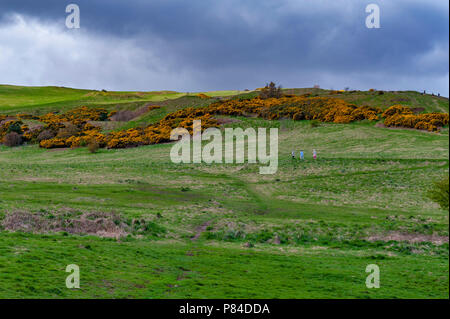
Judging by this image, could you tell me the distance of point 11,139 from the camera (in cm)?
8906

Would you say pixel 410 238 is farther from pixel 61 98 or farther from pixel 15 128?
pixel 61 98

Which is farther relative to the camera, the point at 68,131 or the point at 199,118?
the point at 199,118

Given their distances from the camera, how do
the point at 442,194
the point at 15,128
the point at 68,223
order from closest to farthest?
the point at 442,194, the point at 68,223, the point at 15,128

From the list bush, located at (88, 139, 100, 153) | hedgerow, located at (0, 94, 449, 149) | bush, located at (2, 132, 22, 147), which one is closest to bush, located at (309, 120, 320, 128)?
hedgerow, located at (0, 94, 449, 149)

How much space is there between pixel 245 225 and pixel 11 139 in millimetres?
79356

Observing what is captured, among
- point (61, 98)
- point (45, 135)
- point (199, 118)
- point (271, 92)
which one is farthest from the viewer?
point (61, 98)

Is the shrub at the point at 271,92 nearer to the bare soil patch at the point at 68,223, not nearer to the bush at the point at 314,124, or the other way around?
the bush at the point at 314,124

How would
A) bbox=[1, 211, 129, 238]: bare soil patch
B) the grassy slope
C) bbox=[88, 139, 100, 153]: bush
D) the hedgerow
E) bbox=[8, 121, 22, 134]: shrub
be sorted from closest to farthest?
bbox=[1, 211, 129, 238]: bare soil patch → bbox=[88, 139, 100, 153]: bush → the hedgerow → bbox=[8, 121, 22, 134]: shrub → the grassy slope

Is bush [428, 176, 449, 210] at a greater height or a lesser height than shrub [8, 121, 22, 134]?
Answer: lesser

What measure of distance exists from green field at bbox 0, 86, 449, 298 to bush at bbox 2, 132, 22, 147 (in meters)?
27.2

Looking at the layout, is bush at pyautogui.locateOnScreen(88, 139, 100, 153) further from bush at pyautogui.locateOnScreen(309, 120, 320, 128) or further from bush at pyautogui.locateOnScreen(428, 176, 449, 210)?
bush at pyautogui.locateOnScreen(428, 176, 449, 210)

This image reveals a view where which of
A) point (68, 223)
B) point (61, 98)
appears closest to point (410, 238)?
point (68, 223)

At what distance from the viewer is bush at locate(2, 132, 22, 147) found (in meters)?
88.8

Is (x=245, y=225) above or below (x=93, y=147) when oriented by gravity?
below
